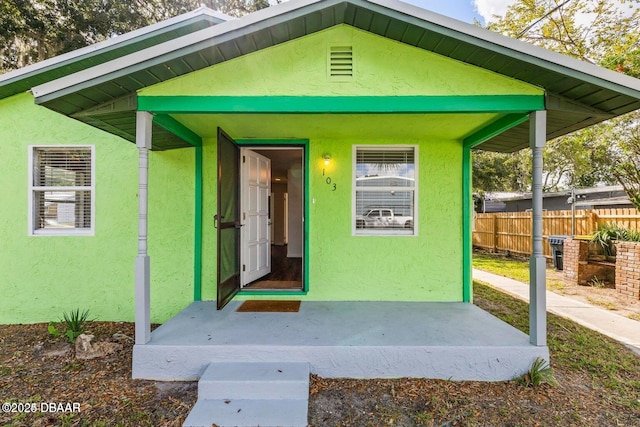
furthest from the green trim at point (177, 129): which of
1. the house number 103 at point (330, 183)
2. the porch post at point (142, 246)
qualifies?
the house number 103 at point (330, 183)

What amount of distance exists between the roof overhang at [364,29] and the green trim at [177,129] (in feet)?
1.06

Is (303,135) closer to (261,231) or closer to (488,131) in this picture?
(261,231)

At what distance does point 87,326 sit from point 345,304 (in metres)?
3.64

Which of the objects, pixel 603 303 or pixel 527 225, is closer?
pixel 603 303

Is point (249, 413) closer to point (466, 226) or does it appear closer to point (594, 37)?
point (466, 226)

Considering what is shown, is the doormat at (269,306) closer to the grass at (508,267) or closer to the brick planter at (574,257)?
the grass at (508,267)

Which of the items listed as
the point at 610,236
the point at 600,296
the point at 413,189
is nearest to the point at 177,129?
the point at 413,189

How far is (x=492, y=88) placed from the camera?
3.14 metres

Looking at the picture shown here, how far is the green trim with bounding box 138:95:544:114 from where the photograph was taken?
10.2 feet

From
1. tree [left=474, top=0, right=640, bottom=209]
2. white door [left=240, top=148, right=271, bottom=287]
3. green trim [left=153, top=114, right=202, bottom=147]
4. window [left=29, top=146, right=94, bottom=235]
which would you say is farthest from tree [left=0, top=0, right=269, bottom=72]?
tree [left=474, top=0, right=640, bottom=209]

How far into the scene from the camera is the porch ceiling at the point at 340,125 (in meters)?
3.70

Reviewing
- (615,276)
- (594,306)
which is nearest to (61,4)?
(594,306)

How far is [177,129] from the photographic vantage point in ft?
12.7

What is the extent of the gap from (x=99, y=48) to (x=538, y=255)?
5.89 meters
